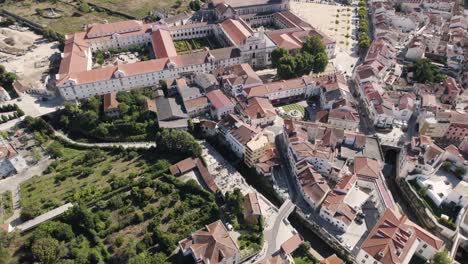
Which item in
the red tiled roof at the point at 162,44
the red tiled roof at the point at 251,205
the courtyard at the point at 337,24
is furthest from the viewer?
the courtyard at the point at 337,24

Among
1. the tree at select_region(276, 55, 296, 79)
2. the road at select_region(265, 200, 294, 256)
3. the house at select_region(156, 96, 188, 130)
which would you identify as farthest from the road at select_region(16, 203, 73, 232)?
the tree at select_region(276, 55, 296, 79)

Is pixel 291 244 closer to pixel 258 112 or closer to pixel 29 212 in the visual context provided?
pixel 258 112

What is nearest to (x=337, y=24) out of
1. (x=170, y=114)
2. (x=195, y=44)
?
(x=195, y=44)

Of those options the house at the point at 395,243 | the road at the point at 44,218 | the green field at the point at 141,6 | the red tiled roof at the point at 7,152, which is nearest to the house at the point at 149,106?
the road at the point at 44,218

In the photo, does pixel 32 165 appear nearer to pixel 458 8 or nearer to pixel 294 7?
pixel 294 7

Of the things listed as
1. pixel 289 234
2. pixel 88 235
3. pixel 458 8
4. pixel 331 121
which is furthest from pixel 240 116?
pixel 458 8

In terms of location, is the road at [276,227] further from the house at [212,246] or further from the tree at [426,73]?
the tree at [426,73]

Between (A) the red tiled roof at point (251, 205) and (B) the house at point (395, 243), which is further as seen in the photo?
(A) the red tiled roof at point (251, 205)
